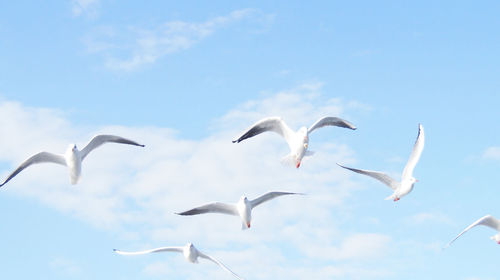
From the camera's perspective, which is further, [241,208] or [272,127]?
[241,208]

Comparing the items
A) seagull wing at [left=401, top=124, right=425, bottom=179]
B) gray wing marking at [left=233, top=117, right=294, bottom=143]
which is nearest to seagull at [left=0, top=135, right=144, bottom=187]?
gray wing marking at [left=233, top=117, right=294, bottom=143]

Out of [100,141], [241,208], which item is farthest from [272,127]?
[100,141]

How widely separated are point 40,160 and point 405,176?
1275 cm

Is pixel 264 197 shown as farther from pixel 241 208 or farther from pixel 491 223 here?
pixel 491 223

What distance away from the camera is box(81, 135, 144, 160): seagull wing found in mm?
26422

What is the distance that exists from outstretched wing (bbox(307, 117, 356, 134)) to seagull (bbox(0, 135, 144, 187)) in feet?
20.7

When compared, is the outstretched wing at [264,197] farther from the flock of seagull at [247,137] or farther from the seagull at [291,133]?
the seagull at [291,133]

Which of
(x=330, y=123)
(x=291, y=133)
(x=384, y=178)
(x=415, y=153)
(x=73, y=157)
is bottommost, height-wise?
(x=384, y=178)

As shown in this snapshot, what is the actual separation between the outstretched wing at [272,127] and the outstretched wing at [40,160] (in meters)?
6.78

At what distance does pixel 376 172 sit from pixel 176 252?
7.65 metres

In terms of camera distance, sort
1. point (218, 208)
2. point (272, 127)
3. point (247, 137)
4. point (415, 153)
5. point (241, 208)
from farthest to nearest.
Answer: point (218, 208) → point (415, 153) → point (241, 208) → point (272, 127) → point (247, 137)

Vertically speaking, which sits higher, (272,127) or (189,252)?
(272,127)

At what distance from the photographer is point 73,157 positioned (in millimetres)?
25719

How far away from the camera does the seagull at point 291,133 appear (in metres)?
24.8
